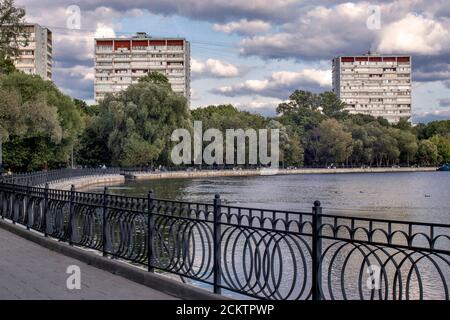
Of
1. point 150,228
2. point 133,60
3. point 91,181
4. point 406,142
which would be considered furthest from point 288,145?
point 150,228

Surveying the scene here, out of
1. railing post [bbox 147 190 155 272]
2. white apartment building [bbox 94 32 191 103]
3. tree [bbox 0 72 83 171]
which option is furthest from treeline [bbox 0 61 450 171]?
white apartment building [bbox 94 32 191 103]

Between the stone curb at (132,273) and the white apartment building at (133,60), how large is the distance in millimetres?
163186

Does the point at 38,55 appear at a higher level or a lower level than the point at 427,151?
higher

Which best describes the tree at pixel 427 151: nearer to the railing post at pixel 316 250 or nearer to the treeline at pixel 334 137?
the treeline at pixel 334 137

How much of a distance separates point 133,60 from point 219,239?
172707mm

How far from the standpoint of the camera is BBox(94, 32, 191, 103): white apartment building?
578 feet

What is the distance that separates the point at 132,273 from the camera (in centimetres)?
1009

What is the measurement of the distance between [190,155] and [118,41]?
3786 inches

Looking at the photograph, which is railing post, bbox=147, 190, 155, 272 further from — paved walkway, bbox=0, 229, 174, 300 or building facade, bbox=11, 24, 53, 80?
building facade, bbox=11, 24, 53, 80
